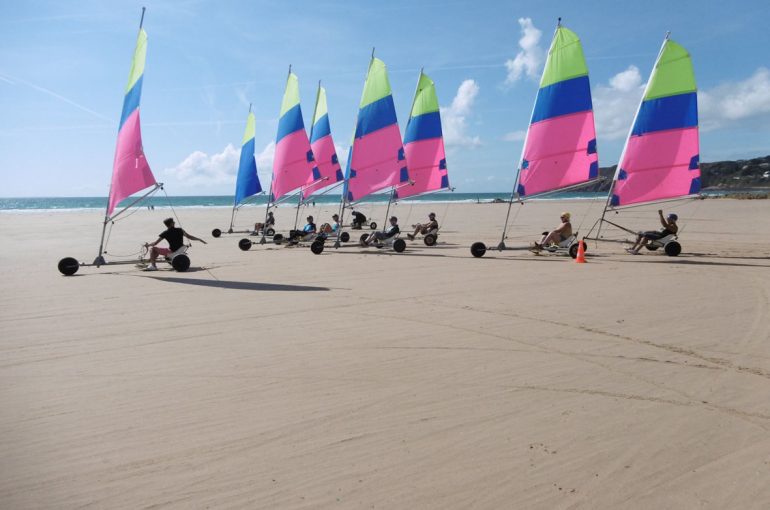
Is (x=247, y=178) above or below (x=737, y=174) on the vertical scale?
below

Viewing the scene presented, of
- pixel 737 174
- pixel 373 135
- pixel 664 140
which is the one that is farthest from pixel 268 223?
pixel 737 174

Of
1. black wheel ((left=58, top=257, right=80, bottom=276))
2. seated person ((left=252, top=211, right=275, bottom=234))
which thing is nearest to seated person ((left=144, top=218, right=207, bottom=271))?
black wheel ((left=58, top=257, right=80, bottom=276))

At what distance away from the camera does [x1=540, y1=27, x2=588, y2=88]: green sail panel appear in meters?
13.3

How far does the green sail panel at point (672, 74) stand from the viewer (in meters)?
13.2

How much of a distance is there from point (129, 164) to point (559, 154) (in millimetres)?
10091

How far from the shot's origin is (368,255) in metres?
13.9

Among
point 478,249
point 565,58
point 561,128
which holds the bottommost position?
point 478,249

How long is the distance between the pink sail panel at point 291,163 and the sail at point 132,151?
7686mm

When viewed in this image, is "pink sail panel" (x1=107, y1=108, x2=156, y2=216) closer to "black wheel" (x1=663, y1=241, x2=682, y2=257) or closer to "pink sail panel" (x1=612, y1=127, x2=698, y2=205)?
"pink sail panel" (x1=612, y1=127, x2=698, y2=205)

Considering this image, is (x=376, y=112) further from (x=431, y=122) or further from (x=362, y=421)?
(x=362, y=421)

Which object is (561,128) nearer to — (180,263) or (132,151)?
(180,263)

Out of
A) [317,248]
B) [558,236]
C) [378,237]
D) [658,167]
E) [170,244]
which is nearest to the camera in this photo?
[170,244]

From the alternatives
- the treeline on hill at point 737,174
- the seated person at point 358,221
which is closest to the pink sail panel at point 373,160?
the seated person at point 358,221

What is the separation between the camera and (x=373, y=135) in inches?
620
